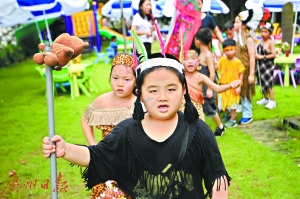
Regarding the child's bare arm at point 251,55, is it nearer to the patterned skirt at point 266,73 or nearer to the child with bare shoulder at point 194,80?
the patterned skirt at point 266,73

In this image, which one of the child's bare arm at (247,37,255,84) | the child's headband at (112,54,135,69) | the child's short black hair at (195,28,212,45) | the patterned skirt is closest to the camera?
the child's headband at (112,54,135,69)

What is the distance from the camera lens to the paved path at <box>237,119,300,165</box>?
18.4 feet

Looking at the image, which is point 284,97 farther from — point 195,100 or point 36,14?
point 36,14

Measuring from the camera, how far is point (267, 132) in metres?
6.04

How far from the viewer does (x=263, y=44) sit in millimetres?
7371

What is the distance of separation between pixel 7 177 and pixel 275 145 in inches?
134

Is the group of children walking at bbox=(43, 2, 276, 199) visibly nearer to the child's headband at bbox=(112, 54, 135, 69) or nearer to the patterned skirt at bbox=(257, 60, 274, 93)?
the child's headband at bbox=(112, 54, 135, 69)

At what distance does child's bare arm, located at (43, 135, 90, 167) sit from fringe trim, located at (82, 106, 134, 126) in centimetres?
107

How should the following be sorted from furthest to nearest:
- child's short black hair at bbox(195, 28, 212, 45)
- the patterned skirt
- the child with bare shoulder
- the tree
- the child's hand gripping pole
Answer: the tree → the patterned skirt → child's short black hair at bbox(195, 28, 212, 45) → the child with bare shoulder → the child's hand gripping pole

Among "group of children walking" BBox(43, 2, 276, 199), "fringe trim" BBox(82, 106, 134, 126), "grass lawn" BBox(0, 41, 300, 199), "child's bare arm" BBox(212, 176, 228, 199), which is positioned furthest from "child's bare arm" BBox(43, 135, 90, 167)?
"fringe trim" BBox(82, 106, 134, 126)

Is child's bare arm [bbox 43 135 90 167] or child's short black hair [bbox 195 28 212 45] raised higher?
child's short black hair [bbox 195 28 212 45]

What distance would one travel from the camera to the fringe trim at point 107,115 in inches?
125

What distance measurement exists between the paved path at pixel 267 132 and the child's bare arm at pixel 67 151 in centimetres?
369

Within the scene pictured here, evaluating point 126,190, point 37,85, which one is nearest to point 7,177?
point 126,190
